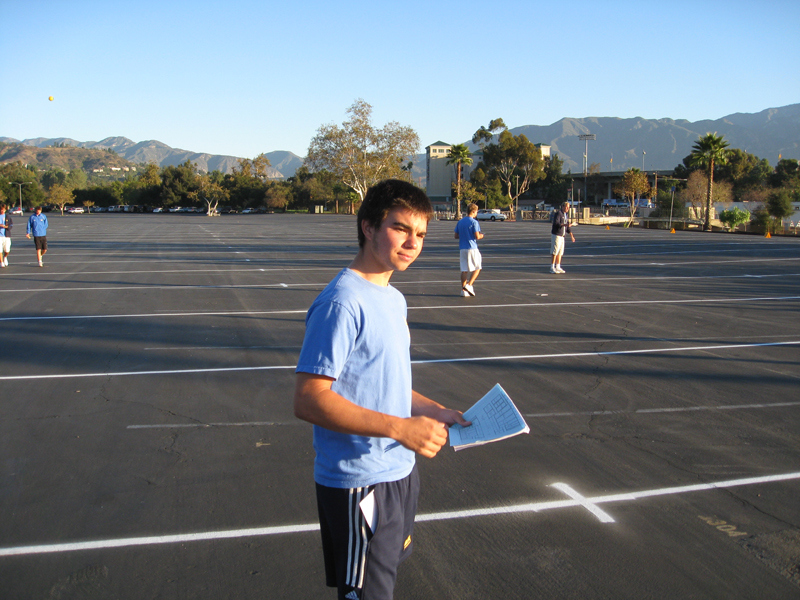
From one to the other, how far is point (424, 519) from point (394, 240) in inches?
90.4

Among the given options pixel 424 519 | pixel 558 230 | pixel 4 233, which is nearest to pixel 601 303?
pixel 558 230

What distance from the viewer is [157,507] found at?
13.1 feet

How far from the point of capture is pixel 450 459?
4.80 meters

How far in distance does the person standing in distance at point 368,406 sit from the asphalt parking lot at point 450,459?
1189 mm

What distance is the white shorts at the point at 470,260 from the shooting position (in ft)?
41.5

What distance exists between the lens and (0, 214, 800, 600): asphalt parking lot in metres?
3.30

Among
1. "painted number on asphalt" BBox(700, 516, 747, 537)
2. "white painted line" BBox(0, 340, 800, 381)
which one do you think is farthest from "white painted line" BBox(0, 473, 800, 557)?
"white painted line" BBox(0, 340, 800, 381)

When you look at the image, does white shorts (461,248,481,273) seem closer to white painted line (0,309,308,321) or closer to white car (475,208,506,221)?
white painted line (0,309,308,321)

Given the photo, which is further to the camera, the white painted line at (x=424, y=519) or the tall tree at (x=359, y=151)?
the tall tree at (x=359, y=151)

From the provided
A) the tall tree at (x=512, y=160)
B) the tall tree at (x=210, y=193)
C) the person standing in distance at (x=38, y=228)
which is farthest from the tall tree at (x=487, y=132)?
the person standing in distance at (x=38, y=228)

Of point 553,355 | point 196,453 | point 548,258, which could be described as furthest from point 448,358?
point 548,258

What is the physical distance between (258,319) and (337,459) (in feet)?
28.3

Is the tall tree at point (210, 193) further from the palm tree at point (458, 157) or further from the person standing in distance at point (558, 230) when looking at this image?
the person standing in distance at point (558, 230)

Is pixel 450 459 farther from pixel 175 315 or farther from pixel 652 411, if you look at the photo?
pixel 175 315
